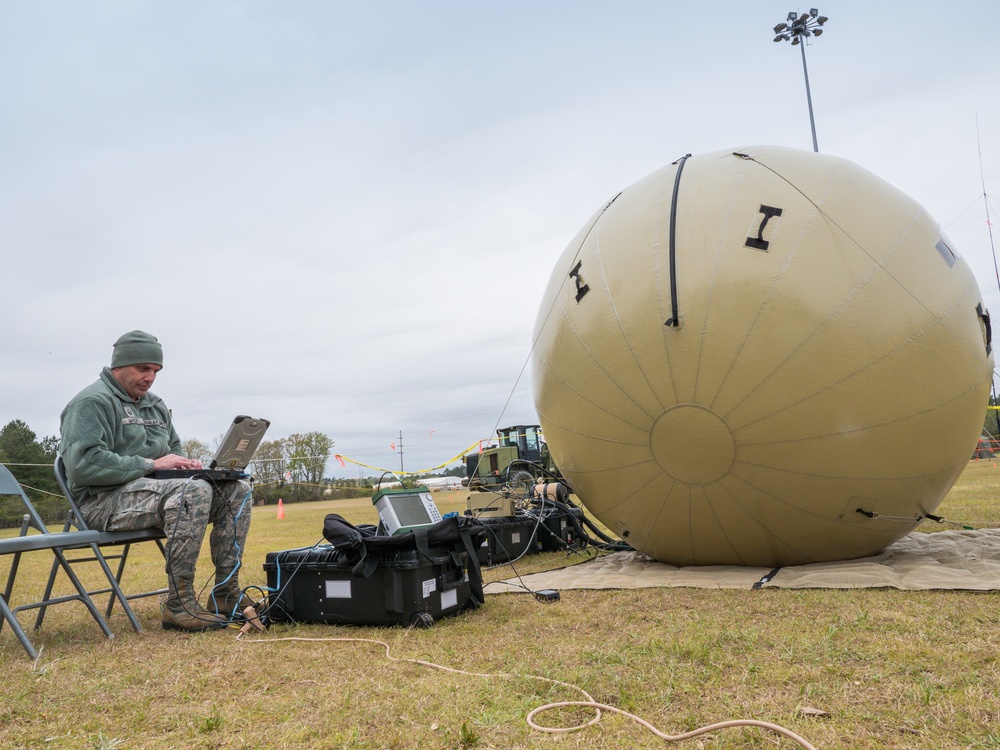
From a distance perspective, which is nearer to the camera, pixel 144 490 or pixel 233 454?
pixel 144 490

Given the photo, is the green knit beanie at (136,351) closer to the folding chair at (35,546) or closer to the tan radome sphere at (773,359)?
the folding chair at (35,546)

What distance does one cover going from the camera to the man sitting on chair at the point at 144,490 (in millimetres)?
3969

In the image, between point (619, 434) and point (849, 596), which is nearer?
point (849, 596)

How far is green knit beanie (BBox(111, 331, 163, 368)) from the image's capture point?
169 inches

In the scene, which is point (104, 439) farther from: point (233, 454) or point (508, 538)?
point (508, 538)

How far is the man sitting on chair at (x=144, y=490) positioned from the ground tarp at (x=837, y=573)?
5.91ft

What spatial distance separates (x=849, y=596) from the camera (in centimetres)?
388

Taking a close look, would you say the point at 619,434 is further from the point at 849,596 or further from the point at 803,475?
the point at 849,596

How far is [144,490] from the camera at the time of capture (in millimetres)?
4035

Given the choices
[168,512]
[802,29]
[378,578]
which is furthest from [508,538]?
[802,29]

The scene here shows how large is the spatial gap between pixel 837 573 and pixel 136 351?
181 inches

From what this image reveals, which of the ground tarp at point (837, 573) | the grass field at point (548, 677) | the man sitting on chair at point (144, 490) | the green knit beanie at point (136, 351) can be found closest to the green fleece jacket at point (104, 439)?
the man sitting on chair at point (144, 490)

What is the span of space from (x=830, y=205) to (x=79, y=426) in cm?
468

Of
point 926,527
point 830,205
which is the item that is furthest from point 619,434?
point 926,527
